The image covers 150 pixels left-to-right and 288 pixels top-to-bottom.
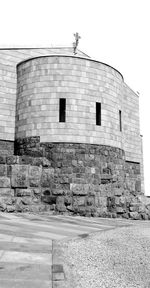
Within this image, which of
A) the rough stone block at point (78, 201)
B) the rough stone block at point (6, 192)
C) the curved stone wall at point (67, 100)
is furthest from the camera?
the curved stone wall at point (67, 100)

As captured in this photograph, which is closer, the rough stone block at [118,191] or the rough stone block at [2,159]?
the rough stone block at [2,159]

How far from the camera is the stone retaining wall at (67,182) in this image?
44.4 ft

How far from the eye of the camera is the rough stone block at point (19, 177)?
13523 mm

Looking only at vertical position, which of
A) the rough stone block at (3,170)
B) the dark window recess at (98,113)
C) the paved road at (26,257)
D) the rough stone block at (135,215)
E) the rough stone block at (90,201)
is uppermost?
the dark window recess at (98,113)

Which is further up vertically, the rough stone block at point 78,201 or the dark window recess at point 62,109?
the dark window recess at point 62,109

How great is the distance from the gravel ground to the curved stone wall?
7983mm

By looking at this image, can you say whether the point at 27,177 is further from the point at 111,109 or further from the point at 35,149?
the point at 111,109

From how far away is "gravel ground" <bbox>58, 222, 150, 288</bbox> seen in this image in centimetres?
416

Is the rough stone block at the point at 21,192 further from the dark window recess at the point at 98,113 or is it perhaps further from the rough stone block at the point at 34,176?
the dark window recess at the point at 98,113

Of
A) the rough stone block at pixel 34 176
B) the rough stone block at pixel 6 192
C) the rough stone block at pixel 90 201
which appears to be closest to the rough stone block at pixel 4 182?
the rough stone block at pixel 6 192

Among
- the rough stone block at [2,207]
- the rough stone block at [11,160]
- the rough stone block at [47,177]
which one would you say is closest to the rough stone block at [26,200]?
the rough stone block at [2,207]

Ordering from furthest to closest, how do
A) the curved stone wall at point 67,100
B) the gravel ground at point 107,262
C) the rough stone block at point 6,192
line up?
the curved stone wall at point 67,100 → the rough stone block at point 6,192 → the gravel ground at point 107,262

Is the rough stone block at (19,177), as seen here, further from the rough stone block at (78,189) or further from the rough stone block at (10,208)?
the rough stone block at (78,189)

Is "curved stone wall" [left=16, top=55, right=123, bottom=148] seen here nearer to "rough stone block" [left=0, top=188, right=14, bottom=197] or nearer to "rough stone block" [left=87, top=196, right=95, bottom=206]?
"rough stone block" [left=87, top=196, right=95, bottom=206]
